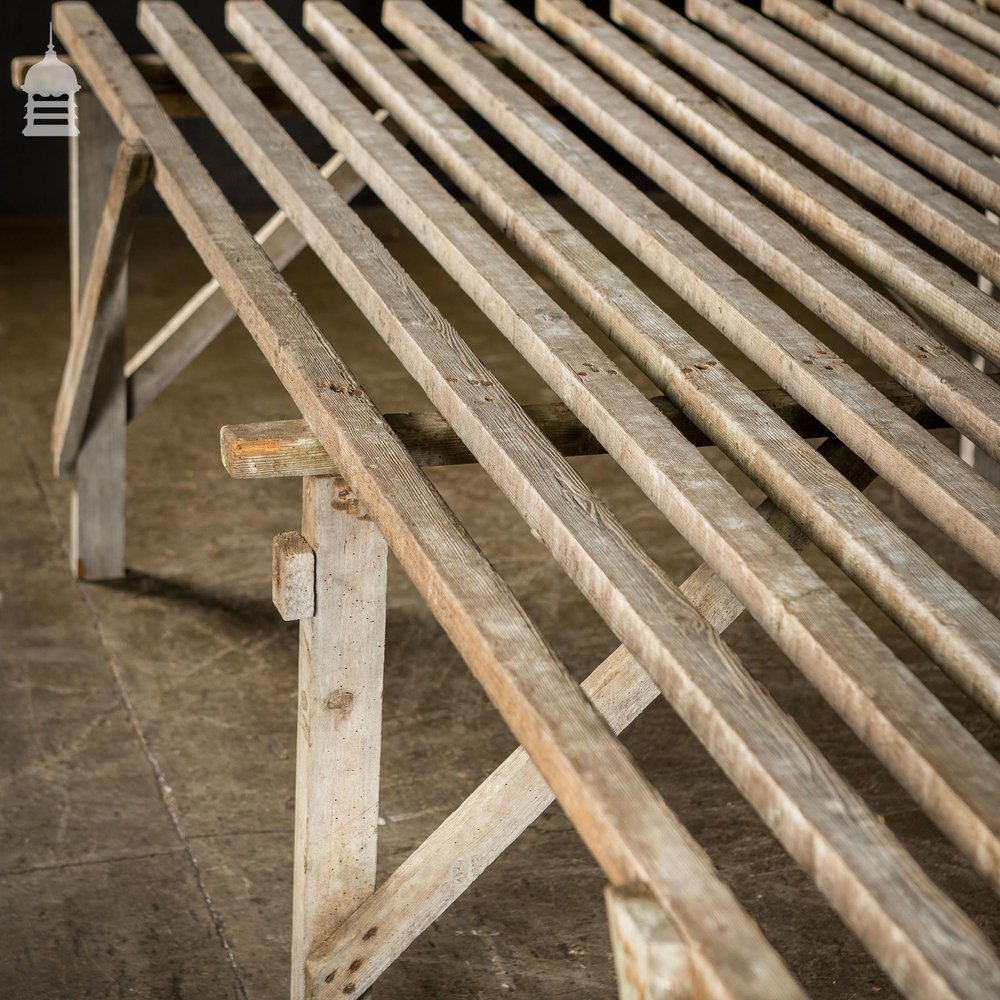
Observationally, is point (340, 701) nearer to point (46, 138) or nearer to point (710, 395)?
point (710, 395)

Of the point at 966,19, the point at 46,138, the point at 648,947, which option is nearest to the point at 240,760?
the point at 648,947

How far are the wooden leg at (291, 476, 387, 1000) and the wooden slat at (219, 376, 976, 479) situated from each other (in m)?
0.07

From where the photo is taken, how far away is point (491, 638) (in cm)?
188

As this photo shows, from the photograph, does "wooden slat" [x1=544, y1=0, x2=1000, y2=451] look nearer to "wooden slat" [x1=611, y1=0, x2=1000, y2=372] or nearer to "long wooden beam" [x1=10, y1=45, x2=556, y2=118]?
"wooden slat" [x1=611, y1=0, x2=1000, y2=372]

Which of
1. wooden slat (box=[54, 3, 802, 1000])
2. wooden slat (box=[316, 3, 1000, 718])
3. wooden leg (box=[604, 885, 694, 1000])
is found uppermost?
wooden slat (box=[316, 3, 1000, 718])

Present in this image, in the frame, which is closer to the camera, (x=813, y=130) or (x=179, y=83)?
(x=813, y=130)

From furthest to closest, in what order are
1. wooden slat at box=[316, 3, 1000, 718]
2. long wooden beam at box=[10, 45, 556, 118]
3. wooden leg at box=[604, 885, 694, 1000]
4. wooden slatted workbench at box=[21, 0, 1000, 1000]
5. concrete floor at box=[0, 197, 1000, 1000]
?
long wooden beam at box=[10, 45, 556, 118]
concrete floor at box=[0, 197, 1000, 1000]
wooden slat at box=[316, 3, 1000, 718]
wooden slatted workbench at box=[21, 0, 1000, 1000]
wooden leg at box=[604, 885, 694, 1000]

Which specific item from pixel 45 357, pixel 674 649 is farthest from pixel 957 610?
pixel 45 357

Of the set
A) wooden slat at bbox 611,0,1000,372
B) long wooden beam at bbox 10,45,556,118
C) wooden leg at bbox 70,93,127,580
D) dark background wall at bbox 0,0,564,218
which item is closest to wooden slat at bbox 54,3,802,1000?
wooden slat at bbox 611,0,1000,372

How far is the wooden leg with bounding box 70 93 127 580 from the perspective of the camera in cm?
443

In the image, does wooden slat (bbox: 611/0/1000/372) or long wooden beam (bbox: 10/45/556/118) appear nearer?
wooden slat (bbox: 611/0/1000/372)

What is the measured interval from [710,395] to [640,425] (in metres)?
0.16

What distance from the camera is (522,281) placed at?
2.71 meters

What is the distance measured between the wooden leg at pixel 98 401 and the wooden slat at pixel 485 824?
7.64ft
